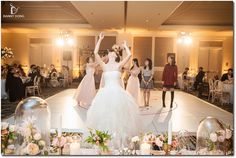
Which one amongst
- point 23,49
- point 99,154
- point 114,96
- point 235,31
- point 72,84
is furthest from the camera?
point 72,84

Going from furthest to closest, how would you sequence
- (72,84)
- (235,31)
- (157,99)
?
(157,99), (72,84), (235,31)

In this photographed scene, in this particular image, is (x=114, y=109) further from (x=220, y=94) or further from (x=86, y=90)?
(x=220, y=94)

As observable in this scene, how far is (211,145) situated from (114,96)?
1533mm

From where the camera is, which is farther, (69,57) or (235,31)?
(69,57)

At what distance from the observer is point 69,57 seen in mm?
6625

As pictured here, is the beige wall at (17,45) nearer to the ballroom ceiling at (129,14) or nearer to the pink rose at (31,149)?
the ballroom ceiling at (129,14)

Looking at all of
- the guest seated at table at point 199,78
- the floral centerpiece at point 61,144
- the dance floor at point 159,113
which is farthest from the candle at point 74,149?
the guest seated at table at point 199,78

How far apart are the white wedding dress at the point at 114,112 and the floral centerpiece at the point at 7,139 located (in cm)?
130

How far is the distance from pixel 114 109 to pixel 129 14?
3.81m

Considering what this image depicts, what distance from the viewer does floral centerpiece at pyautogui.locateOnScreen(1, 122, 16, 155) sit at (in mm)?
2717

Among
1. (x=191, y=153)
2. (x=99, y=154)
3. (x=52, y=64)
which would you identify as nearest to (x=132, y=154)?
(x=99, y=154)

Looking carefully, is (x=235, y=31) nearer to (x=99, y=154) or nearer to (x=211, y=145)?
(x=211, y=145)

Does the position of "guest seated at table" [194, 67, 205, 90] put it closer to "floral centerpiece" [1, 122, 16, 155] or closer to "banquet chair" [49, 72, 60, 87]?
"banquet chair" [49, 72, 60, 87]

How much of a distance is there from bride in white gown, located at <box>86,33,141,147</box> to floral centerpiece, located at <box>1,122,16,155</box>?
51.2 inches
